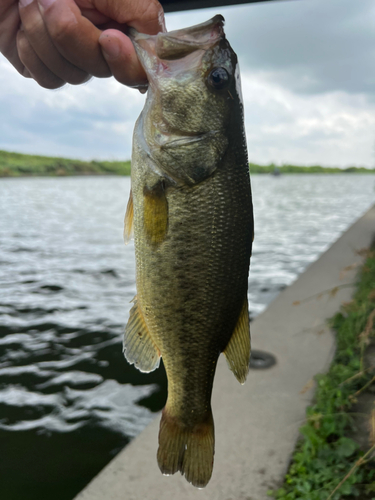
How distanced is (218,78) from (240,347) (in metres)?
0.95

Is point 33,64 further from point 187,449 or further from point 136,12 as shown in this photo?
point 187,449

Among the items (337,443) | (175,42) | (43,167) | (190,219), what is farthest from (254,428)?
(43,167)

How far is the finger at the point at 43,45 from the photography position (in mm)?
1526

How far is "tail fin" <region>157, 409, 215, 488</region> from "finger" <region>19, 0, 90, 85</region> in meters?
1.38

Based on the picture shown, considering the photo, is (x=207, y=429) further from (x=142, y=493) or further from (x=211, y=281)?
(x=142, y=493)

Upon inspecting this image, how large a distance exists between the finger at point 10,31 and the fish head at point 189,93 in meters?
0.49

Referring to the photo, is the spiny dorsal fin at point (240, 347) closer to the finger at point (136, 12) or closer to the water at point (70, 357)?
the finger at point (136, 12)

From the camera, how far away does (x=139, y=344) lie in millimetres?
1643

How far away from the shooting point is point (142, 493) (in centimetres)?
300

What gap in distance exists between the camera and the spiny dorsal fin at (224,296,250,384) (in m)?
1.56

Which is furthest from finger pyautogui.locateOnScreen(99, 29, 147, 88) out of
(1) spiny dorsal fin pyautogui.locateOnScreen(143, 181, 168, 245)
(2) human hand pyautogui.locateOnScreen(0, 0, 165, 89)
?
(1) spiny dorsal fin pyautogui.locateOnScreen(143, 181, 168, 245)

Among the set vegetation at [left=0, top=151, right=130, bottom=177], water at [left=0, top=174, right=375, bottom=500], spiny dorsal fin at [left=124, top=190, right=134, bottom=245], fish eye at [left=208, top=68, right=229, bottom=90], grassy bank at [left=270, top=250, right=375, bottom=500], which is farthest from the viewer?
vegetation at [left=0, top=151, right=130, bottom=177]

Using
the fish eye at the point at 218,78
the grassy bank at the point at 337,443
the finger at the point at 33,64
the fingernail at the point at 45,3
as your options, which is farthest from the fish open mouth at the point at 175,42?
the grassy bank at the point at 337,443

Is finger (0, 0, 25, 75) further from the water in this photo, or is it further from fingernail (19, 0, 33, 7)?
the water
